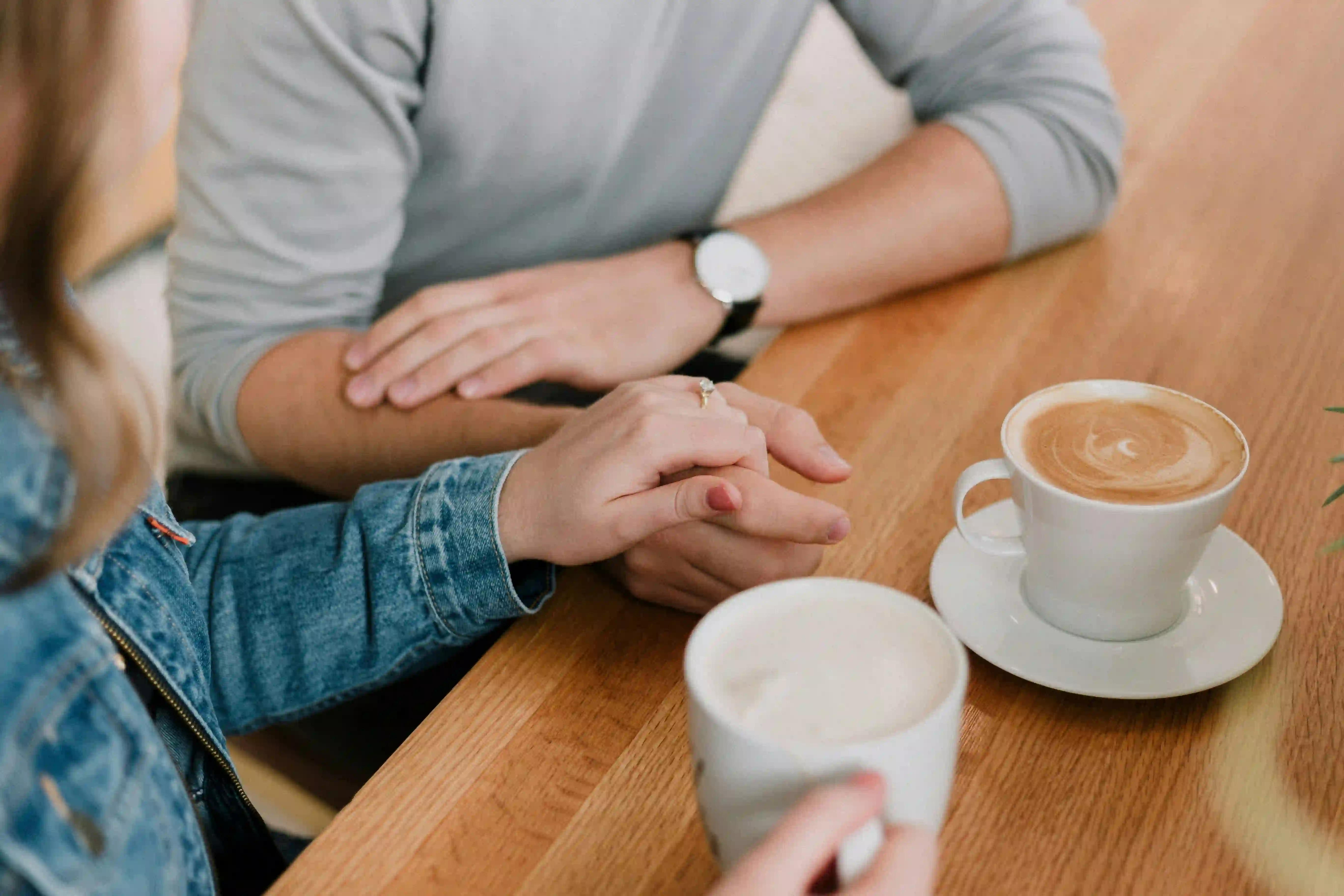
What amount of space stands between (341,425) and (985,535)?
515mm

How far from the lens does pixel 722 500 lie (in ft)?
2.03

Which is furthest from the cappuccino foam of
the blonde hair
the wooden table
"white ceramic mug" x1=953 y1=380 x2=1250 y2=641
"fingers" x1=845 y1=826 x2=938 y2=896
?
the blonde hair

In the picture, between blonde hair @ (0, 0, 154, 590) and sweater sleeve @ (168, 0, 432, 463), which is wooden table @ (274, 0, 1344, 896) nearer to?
blonde hair @ (0, 0, 154, 590)

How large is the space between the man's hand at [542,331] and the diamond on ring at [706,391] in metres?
0.22

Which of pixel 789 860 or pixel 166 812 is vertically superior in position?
pixel 789 860

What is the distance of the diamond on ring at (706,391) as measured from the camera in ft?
2.33

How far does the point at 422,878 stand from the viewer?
1.69 feet

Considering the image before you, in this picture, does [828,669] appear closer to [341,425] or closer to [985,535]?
[985,535]

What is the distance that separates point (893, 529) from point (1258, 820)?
258mm

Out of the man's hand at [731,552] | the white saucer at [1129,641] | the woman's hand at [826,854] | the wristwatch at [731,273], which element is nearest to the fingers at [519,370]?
the wristwatch at [731,273]

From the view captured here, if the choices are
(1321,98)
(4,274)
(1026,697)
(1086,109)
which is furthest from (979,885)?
(1321,98)

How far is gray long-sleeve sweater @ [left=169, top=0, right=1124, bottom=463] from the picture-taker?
92 centimetres

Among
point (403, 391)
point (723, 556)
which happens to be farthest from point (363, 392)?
point (723, 556)

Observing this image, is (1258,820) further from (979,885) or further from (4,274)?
(4,274)
